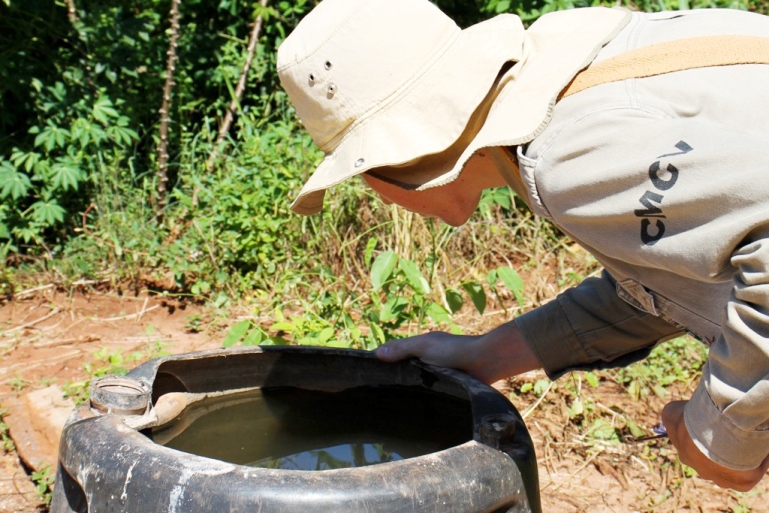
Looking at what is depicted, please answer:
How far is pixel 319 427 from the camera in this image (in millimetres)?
1997

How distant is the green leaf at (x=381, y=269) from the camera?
104 inches

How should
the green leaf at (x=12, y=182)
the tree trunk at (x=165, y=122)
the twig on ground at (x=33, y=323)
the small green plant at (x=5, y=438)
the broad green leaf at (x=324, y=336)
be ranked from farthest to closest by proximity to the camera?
the tree trunk at (x=165, y=122), the green leaf at (x=12, y=182), the twig on ground at (x=33, y=323), the small green plant at (x=5, y=438), the broad green leaf at (x=324, y=336)

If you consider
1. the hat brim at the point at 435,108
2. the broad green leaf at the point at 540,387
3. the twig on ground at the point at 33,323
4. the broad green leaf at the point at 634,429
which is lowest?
the broad green leaf at the point at 634,429

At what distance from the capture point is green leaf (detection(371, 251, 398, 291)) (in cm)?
265

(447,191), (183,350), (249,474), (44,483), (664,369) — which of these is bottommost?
(664,369)

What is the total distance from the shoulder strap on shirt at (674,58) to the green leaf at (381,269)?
1306 mm

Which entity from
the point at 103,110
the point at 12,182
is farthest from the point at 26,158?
the point at 103,110

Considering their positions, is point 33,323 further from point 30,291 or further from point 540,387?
point 540,387

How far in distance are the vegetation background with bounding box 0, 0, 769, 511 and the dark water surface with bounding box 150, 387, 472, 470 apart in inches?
41.1

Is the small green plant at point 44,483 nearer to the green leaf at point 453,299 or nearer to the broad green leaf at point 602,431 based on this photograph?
the green leaf at point 453,299

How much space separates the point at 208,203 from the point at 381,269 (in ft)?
6.83

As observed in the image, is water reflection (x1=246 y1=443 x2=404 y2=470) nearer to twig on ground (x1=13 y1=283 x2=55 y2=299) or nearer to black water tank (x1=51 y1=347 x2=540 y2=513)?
black water tank (x1=51 y1=347 x2=540 y2=513)

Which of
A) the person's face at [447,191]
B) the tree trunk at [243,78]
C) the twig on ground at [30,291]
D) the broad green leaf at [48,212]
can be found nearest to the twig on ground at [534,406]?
the person's face at [447,191]

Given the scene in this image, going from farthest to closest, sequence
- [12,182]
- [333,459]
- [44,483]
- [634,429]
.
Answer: [12,182], [634,429], [44,483], [333,459]
